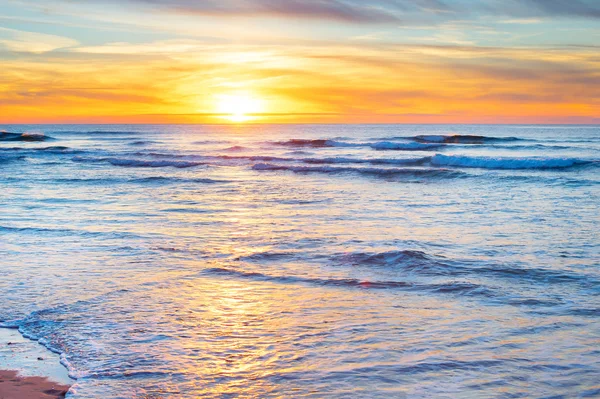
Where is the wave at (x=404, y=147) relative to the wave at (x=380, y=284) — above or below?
above

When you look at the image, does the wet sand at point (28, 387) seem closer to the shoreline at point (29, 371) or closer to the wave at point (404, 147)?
the shoreline at point (29, 371)

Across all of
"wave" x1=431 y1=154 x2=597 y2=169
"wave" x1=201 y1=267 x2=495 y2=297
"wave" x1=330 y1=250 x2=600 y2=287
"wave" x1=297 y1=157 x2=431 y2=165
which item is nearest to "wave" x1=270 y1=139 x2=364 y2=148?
"wave" x1=297 y1=157 x2=431 y2=165

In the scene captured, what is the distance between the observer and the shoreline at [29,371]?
4.66m

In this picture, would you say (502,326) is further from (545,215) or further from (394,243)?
(545,215)

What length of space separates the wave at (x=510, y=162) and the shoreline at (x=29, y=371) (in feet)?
90.0

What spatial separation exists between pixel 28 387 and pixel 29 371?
1.31 ft

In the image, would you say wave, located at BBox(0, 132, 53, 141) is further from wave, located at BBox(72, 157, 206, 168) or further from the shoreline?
the shoreline

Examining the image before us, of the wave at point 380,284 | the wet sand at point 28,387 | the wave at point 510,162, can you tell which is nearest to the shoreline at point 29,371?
the wet sand at point 28,387

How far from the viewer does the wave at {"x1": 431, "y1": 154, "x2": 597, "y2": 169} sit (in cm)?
2892

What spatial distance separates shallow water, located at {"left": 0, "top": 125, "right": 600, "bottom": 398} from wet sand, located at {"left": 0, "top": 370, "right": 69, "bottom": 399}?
0.57ft

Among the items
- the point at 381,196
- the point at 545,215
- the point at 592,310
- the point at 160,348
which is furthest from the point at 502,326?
the point at 381,196

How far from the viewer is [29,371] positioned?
5.11m

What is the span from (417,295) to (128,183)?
58.6 feet

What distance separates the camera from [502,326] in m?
6.07
